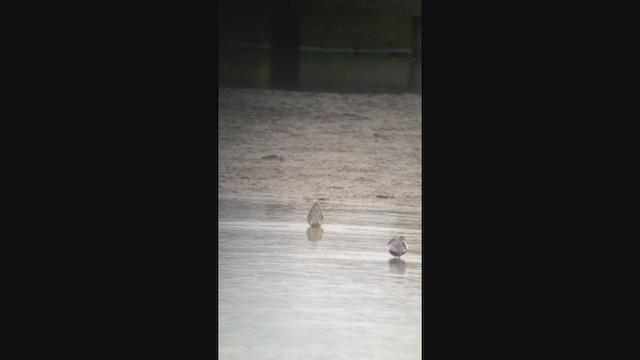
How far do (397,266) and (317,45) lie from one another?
271 cm

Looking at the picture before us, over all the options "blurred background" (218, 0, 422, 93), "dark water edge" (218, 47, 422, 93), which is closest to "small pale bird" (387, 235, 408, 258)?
"dark water edge" (218, 47, 422, 93)

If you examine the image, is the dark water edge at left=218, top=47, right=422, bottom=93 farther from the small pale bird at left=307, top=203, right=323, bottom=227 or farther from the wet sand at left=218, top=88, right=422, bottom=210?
the small pale bird at left=307, top=203, right=323, bottom=227

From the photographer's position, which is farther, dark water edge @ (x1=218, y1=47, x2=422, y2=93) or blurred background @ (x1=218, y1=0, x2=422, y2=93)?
blurred background @ (x1=218, y1=0, x2=422, y2=93)

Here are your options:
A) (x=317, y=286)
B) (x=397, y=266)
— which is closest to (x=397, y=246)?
(x=397, y=266)

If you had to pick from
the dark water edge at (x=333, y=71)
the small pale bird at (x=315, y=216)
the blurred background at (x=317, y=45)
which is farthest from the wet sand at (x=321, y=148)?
the small pale bird at (x=315, y=216)

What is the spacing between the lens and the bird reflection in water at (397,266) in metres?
2.27

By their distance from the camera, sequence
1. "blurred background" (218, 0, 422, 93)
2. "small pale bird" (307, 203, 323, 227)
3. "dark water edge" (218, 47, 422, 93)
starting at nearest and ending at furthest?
"small pale bird" (307, 203, 323, 227), "dark water edge" (218, 47, 422, 93), "blurred background" (218, 0, 422, 93)

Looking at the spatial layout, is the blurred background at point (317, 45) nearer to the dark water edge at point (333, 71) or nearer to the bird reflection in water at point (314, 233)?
the dark water edge at point (333, 71)

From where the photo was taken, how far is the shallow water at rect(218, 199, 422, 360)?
1695 mm

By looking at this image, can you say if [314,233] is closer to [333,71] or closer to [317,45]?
[333,71]

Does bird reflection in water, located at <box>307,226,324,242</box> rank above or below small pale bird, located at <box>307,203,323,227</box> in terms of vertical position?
below

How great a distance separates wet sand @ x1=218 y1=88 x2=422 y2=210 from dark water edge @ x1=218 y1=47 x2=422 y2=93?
0.10 meters

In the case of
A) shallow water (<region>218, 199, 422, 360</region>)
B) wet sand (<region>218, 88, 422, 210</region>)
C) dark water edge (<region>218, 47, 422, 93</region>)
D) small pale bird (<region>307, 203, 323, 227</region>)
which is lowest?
shallow water (<region>218, 199, 422, 360</region>)

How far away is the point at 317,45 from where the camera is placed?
485 cm
